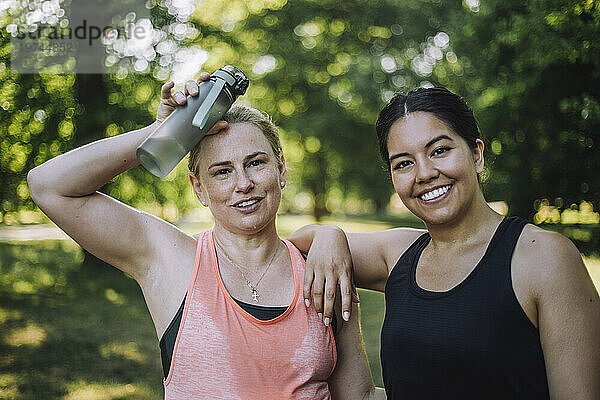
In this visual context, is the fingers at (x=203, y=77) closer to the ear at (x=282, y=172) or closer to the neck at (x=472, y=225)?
the ear at (x=282, y=172)

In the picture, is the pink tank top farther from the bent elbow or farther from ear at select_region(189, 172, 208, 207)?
the bent elbow

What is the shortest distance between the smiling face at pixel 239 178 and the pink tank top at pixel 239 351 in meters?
0.18

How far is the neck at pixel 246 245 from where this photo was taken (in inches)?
74.9

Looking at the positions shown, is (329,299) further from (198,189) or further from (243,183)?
(198,189)

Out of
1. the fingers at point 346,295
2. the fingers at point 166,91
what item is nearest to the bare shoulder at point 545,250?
the fingers at point 346,295

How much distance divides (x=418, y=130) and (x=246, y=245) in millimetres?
653

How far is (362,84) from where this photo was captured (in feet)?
50.3

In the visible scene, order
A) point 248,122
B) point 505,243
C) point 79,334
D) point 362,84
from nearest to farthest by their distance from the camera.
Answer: point 505,243 → point 248,122 → point 79,334 → point 362,84

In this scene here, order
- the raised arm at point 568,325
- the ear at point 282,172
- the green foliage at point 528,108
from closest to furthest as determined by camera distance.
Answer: the raised arm at point 568,325 < the ear at point 282,172 < the green foliage at point 528,108

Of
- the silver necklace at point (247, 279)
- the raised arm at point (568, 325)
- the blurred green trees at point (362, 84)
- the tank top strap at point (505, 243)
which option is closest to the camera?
the raised arm at point (568, 325)

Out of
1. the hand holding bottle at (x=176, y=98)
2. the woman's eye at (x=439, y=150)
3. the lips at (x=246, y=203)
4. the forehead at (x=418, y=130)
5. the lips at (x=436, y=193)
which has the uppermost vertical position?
the hand holding bottle at (x=176, y=98)

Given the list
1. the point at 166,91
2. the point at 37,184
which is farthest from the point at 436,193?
the point at 37,184

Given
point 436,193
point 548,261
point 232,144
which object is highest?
point 232,144

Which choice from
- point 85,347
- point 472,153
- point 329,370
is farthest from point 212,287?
point 85,347
